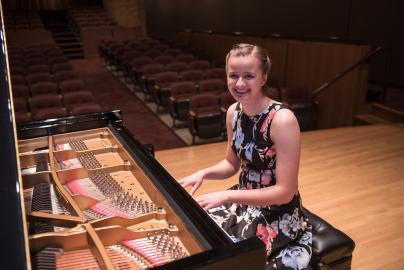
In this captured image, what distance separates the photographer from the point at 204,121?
173 inches

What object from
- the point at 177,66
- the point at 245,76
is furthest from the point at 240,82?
the point at 177,66

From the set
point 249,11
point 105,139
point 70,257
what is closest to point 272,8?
point 249,11

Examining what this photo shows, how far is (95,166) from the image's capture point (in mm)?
1675

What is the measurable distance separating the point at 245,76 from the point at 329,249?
0.75 m

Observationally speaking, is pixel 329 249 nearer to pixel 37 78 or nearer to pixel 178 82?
pixel 178 82

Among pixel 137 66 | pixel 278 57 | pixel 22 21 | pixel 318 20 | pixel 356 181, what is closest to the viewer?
pixel 356 181

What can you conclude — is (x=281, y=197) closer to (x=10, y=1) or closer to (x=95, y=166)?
(x=95, y=166)

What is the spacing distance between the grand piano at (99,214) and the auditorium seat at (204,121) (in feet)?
8.28

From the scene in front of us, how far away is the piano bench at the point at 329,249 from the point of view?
1425mm

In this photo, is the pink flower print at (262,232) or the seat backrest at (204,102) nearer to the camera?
the pink flower print at (262,232)

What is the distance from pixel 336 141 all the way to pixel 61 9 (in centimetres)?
1290

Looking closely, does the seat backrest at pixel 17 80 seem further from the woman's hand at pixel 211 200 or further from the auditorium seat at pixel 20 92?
the woman's hand at pixel 211 200

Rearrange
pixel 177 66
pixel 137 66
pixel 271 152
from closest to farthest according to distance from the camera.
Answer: pixel 271 152
pixel 177 66
pixel 137 66

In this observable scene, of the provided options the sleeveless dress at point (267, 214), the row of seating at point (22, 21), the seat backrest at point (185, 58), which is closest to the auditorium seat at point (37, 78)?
the seat backrest at point (185, 58)
